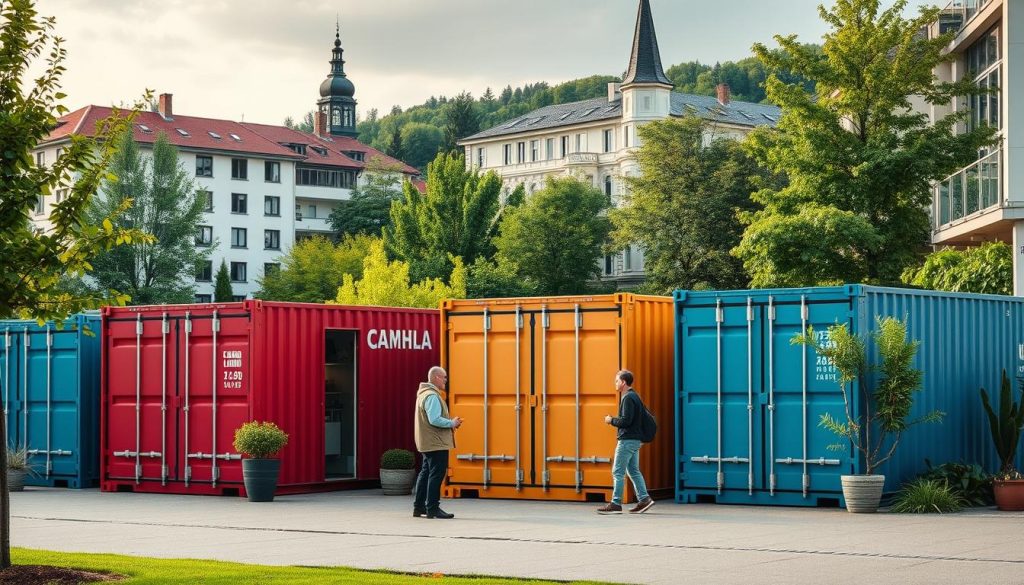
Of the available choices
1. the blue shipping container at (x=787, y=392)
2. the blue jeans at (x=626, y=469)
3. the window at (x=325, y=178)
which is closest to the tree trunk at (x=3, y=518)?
the blue jeans at (x=626, y=469)

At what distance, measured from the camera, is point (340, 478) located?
80.8 feet

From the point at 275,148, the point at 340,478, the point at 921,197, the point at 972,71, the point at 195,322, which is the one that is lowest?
the point at 340,478

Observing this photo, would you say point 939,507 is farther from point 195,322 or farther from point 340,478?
point 195,322

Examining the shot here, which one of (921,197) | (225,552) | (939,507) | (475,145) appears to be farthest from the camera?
(475,145)

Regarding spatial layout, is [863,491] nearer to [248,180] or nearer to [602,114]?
[248,180]

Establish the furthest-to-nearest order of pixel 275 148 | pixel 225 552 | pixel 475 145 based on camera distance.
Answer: pixel 475 145
pixel 275 148
pixel 225 552

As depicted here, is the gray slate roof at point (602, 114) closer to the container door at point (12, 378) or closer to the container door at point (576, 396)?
the container door at point (12, 378)

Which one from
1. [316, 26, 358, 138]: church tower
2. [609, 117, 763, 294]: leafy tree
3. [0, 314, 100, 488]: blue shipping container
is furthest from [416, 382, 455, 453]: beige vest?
[316, 26, 358, 138]: church tower

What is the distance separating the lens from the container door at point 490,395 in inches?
865

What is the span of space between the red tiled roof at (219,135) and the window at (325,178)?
2.65ft

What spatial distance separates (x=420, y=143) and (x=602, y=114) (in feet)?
153

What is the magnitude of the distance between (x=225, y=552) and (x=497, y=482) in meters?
7.64

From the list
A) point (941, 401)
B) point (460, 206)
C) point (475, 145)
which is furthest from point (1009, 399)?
point (475, 145)

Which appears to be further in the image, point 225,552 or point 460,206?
point 460,206
